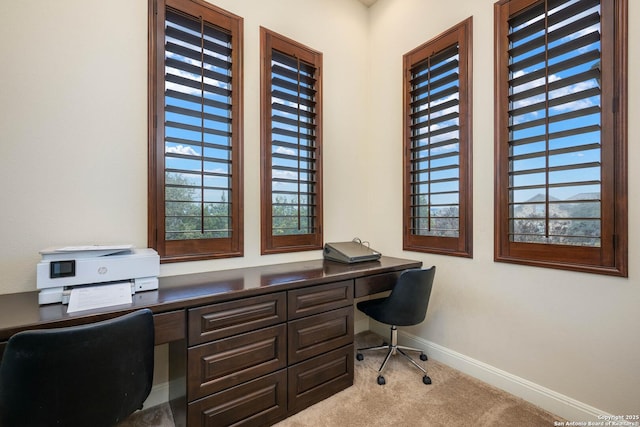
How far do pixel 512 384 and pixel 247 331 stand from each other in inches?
73.2

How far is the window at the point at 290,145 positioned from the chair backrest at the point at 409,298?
2.83ft

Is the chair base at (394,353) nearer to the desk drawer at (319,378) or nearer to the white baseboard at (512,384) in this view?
the white baseboard at (512,384)

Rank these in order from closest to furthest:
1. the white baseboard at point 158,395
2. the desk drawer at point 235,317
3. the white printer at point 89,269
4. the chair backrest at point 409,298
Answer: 1. the white printer at point 89,269
2. the desk drawer at point 235,317
3. the white baseboard at point 158,395
4. the chair backrest at point 409,298

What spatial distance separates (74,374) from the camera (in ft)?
3.30

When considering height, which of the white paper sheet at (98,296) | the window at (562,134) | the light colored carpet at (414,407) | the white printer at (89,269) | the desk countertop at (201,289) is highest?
the window at (562,134)

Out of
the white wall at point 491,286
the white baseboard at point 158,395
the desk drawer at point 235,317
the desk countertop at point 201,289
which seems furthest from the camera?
the white baseboard at point 158,395

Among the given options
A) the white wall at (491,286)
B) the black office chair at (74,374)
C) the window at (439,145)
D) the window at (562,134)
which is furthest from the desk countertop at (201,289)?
the window at (562,134)

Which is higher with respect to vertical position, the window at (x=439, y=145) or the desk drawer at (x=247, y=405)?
the window at (x=439, y=145)

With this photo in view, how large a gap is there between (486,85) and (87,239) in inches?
113

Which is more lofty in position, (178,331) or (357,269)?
(357,269)

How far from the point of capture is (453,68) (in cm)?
239

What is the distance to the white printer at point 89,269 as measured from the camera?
1.29 meters

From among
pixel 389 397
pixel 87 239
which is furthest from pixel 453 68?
pixel 87 239

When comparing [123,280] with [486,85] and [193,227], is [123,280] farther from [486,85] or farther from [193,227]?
[486,85]
